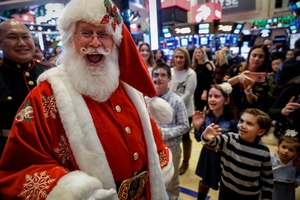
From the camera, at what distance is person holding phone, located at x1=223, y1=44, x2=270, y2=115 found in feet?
7.13

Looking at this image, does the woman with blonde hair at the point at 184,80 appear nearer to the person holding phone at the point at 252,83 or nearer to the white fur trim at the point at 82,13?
the person holding phone at the point at 252,83

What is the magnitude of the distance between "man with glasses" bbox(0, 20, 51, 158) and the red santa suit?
60cm

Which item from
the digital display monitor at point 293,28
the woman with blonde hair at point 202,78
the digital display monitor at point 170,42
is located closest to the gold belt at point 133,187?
the woman with blonde hair at point 202,78

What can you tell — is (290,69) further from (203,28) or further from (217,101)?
(203,28)

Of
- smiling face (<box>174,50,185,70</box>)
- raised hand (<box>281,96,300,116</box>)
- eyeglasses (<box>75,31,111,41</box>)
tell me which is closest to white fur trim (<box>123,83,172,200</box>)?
eyeglasses (<box>75,31,111,41</box>)

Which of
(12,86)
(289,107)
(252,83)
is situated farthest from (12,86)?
(289,107)

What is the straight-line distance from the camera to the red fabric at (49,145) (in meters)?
0.84

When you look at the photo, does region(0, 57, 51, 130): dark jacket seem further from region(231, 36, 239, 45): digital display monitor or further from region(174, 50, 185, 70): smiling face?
region(231, 36, 239, 45): digital display monitor

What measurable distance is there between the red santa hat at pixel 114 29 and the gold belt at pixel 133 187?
0.44 m

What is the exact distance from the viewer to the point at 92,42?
1021 millimetres

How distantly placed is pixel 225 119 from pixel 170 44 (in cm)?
1067

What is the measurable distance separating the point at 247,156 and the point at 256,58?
48.1 inches

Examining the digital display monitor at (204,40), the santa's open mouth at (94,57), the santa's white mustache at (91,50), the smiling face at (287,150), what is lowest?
the smiling face at (287,150)

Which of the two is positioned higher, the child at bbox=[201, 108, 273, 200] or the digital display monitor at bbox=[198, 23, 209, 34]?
the digital display monitor at bbox=[198, 23, 209, 34]
